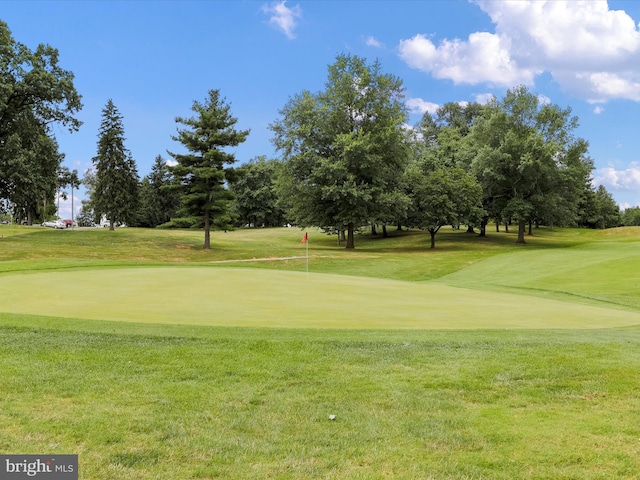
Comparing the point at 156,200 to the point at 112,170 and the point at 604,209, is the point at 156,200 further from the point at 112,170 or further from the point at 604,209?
the point at 604,209

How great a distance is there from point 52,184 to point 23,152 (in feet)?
15.3

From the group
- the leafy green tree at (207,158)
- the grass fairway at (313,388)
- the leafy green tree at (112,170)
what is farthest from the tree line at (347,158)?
the grass fairway at (313,388)

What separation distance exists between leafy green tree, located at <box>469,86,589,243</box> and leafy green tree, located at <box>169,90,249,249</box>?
988 inches

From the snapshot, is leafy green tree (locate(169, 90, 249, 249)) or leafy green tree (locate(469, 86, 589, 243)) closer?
leafy green tree (locate(169, 90, 249, 249))

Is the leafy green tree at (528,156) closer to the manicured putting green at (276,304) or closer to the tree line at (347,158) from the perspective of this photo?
the tree line at (347,158)

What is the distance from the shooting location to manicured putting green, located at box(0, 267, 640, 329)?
9492 mm

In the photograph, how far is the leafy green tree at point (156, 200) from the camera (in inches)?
3423

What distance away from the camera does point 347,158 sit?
4106cm

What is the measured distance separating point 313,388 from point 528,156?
43717 millimetres

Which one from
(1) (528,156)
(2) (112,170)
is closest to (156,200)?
(2) (112,170)

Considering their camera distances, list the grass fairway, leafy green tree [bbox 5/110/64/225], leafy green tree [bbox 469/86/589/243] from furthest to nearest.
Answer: leafy green tree [bbox 469/86/589/243] → leafy green tree [bbox 5/110/64/225] → the grass fairway

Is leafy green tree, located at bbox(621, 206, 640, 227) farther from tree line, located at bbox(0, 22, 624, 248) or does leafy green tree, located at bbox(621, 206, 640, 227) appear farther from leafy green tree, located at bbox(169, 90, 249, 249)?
leafy green tree, located at bbox(169, 90, 249, 249)

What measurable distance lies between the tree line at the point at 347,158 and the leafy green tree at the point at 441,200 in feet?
0.39

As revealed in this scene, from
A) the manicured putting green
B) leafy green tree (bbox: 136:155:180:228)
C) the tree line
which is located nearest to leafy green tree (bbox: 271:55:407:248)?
the tree line
